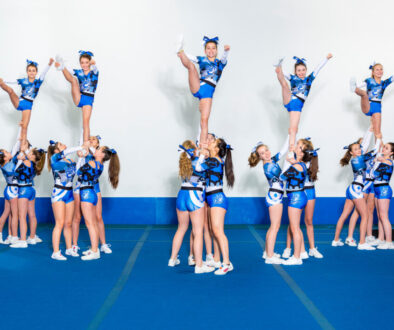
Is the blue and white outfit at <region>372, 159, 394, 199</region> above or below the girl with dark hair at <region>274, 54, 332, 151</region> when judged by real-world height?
below

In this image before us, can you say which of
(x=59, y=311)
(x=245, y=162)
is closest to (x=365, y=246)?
(x=245, y=162)

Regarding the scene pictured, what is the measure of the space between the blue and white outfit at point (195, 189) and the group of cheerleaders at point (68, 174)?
1.33 meters

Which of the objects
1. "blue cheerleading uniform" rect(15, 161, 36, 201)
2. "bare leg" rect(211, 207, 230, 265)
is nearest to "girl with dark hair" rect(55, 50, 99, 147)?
"blue cheerleading uniform" rect(15, 161, 36, 201)

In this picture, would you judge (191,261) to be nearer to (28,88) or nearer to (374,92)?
(28,88)

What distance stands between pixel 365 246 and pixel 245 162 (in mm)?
3077

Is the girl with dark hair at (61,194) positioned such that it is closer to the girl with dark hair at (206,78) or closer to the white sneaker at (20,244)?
the white sneaker at (20,244)

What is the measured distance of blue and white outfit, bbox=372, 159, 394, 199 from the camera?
627 centimetres

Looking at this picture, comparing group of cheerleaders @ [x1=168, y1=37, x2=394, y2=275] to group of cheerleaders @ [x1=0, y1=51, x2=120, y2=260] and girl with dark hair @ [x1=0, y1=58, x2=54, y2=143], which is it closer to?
group of cheerleaders @ [x1=0, y1=51, x2=120, y2=260]

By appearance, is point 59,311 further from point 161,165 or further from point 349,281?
point 161,165

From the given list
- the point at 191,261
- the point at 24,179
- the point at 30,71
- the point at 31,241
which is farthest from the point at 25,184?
the point at 191,261

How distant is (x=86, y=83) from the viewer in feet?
19.9

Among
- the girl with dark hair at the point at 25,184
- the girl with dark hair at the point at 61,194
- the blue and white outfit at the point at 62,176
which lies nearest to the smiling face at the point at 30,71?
the girl with dark hair at the point at 25,184

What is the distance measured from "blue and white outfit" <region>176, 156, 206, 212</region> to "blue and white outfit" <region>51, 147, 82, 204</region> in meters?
1.58

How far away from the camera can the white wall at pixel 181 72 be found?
8461 mm
